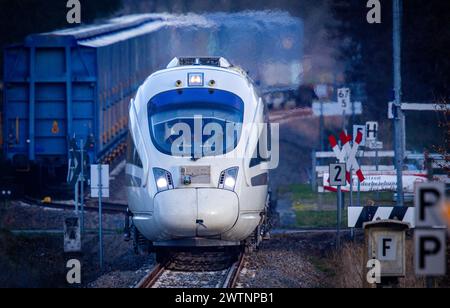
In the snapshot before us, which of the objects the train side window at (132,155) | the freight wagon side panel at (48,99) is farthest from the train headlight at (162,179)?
the freight wagon side panel at (48,99)

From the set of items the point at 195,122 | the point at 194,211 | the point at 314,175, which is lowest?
the point at 194,211

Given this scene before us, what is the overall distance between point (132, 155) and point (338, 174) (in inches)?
178

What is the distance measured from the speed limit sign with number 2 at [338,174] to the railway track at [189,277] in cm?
266

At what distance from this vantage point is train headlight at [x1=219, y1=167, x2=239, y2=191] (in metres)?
14.8

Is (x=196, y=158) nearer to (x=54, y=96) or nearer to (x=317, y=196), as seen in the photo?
(x=54, y=96)

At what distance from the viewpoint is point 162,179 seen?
48.5 ft

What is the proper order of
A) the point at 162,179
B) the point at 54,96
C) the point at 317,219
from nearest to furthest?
the point at 162,179, the point at 317,219, the point at 54,96

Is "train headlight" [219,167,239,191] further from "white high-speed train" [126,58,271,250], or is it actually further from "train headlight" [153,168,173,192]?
"train headlight" [153,168,173,192]

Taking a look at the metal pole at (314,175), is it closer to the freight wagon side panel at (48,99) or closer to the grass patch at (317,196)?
the grass patch at (317,196)

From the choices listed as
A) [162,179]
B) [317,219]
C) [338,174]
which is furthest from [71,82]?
[162,179]

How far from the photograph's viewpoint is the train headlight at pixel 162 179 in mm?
14719

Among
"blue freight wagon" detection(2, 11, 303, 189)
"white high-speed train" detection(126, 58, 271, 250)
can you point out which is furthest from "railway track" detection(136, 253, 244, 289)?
"blue freight wagon" detection(2, 11, 303, 189)

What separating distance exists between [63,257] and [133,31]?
12954 millimetres

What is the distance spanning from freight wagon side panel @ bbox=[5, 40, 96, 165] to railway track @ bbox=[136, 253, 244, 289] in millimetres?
9866
